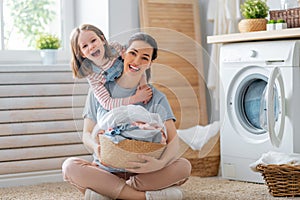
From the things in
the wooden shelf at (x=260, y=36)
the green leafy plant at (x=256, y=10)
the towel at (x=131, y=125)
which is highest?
the green leafy plant at (x=256, y=10)

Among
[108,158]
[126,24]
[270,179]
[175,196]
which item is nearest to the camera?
[108,158]

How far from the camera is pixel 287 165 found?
3.20 metres

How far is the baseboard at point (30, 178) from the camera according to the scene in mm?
3812

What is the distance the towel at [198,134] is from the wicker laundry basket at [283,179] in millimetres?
364

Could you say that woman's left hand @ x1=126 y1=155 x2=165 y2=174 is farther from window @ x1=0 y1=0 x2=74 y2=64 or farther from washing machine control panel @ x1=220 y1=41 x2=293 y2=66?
window @ x1=0 y1=0 x2=74 y2=64

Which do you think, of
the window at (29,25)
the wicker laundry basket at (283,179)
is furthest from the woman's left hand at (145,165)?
the window at (29,25)

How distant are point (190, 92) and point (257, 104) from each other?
90 centimetres

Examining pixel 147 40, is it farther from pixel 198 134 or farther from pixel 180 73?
pixel 198 134

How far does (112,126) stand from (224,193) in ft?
2.81

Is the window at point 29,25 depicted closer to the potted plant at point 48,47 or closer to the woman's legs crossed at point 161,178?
the potted plant at point 48,47

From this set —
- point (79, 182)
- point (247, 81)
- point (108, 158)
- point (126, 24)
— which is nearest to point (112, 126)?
point (108, 158)

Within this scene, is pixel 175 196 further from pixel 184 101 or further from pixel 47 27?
pixel 47 27

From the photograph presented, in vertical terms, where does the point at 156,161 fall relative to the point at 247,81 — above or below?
below

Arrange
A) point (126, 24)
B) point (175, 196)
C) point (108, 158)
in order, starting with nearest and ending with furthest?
point (108, 158)
point (175, 196)
point (126, 24)
